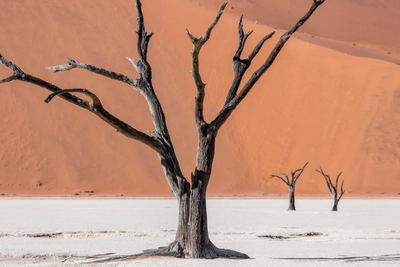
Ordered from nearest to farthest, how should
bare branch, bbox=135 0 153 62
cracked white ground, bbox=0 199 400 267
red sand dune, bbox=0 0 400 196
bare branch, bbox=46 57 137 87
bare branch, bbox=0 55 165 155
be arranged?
bare branch, bbox=0 55 165 155 → bare branch, bbox=46 57 137 87 → cracked white ground, bbox=0 199 400 267 → bare branch, bbox=135 0 153 62 → red sand dune, bbox=0 0 400 196

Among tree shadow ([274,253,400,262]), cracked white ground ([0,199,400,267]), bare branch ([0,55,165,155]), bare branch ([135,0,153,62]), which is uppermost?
bare branch ([135,0,153,62])

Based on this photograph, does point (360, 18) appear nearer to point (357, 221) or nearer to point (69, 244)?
point (357, 221)

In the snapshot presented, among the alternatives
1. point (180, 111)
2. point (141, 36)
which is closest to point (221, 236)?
point (141, 36)

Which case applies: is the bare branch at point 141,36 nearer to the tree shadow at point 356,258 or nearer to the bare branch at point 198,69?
the bare branch at point 198,69

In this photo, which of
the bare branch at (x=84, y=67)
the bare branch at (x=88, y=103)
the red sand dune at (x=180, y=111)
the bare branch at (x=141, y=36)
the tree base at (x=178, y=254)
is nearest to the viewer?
the bare branch at (x=88, y=103)

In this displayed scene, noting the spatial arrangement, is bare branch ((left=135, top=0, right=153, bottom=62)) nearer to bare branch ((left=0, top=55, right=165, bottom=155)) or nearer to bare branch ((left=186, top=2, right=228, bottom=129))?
bare branch ((left=186, top=2, right=228, bottom=129))

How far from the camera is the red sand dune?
47.1 meters

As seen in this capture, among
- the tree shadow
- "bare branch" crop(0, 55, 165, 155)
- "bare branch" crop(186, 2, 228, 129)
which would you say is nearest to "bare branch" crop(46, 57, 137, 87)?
"bare branch" crop(0, 55, 165, 155)

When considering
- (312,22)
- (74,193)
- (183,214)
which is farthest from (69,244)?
(312,22)

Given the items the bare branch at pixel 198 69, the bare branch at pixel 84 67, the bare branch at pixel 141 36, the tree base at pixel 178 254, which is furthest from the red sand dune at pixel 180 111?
the bare branch at pixel 198 69

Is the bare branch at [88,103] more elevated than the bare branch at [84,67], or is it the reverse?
the bare branch at [84,67]

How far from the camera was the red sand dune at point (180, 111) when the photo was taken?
47.1m

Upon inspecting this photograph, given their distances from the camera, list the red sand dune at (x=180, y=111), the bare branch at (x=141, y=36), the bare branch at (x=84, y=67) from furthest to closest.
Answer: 1. the red sand dune at (x=180, y=111)
2. the bare branch at (x=141, y=36)
3. the bare branch at (x=84, y=67)

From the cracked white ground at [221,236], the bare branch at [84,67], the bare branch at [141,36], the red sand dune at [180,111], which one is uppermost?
the red sand dune at [180,111]
